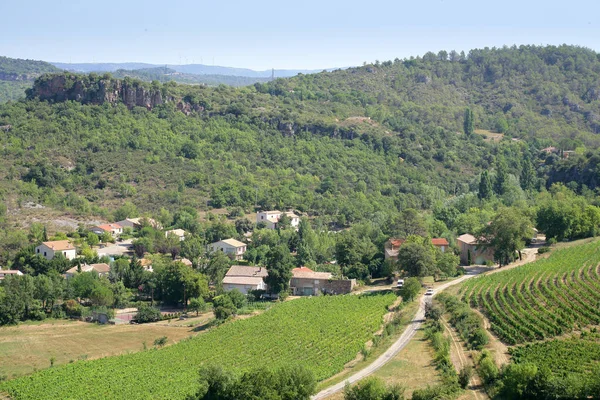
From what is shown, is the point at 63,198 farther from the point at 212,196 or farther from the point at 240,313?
the point at 240,313

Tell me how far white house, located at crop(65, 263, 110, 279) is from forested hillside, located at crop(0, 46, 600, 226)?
67.6ft

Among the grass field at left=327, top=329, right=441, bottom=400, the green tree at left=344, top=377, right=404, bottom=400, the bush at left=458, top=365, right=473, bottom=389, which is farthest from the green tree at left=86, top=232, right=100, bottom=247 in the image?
the bush at left=458, top=365, right=473, bottom=389

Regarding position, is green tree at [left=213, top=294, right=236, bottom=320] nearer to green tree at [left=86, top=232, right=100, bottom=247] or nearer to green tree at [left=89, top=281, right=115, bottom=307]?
green tree at [left=89, top=281, right=115, bottom=307]

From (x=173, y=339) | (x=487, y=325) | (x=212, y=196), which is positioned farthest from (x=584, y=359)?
(x=212, y=196)

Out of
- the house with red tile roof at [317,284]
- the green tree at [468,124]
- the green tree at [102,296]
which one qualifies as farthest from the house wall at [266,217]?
the green tree at [468,124]

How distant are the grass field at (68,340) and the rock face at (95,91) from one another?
2239 inches

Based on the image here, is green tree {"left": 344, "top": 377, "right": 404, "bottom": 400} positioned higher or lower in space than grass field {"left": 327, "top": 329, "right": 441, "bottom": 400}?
higher

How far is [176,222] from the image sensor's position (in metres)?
77.4

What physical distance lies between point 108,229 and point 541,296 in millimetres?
43567

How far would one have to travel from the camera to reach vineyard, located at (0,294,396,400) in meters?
35.5

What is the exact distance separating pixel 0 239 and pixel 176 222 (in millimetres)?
18116

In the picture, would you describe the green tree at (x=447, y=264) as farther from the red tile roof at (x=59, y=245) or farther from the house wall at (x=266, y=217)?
the red tile roof at (x=59, y=245)

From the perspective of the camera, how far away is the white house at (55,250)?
6184cm

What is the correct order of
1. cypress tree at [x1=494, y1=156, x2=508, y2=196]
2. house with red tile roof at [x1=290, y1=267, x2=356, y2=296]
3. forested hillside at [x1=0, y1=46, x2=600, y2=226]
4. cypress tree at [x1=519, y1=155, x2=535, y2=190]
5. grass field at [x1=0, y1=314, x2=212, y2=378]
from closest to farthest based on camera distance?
grass field at [x1=0, y1=314, x2=212, y2=378]
house with red tile roof at [x1=290, y1=267, x2=356, y2=296]
forested hillside at [x1=0, y1=46, x2=600, y2=226]
cypress tree at [x1=494, y1=156, x2=508, y2=196]
cypress tree at [x1=519, y1=155, x2=535, y2=190]
